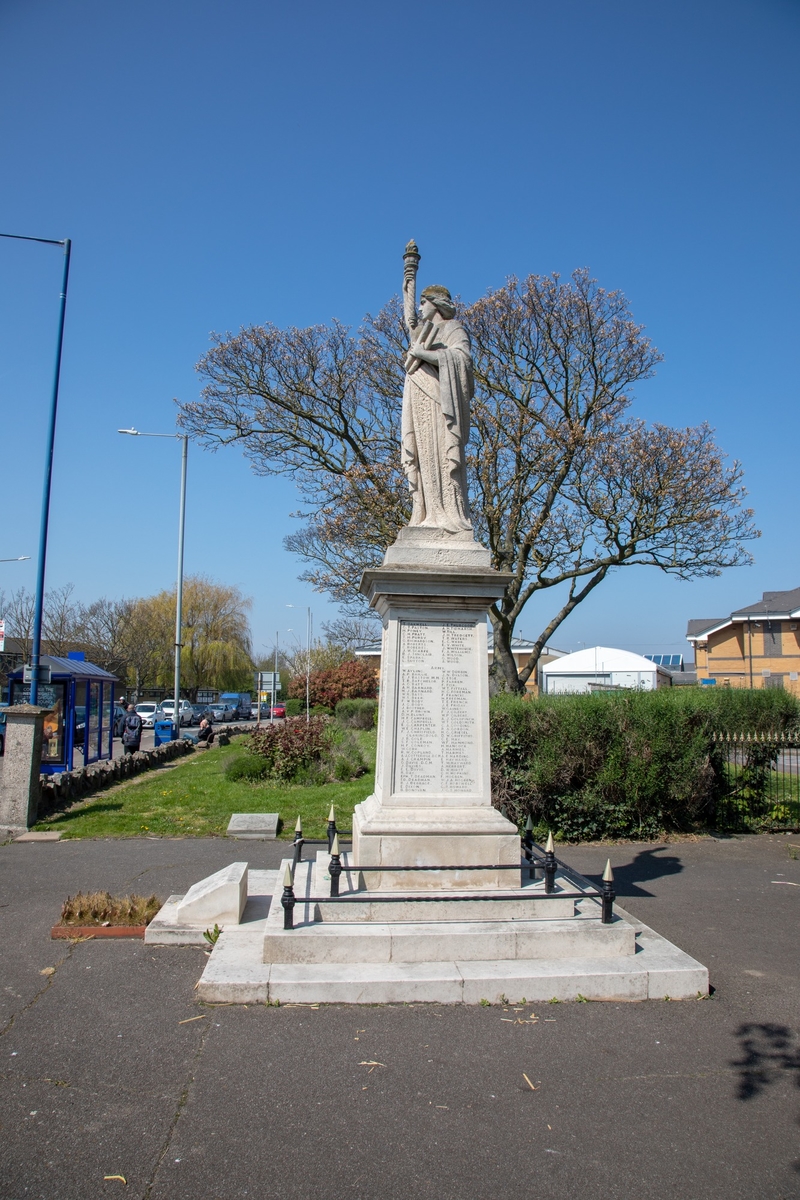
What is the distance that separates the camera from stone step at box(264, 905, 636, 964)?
5387 millimetres

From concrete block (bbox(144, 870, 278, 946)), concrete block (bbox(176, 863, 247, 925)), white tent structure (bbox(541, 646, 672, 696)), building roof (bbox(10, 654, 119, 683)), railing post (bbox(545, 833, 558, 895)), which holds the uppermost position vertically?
white tent structure (bbox(541, 646, 672, 696))

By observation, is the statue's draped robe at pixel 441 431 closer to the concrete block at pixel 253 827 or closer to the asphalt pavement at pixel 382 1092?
the asphalt pavement at pixel 382 1092

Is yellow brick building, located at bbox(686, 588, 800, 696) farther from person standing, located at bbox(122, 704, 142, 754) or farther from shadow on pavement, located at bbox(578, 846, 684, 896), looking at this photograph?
shadow on pavement, located at bbox(578, 846, 684, 896)

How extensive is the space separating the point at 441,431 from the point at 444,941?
172 inches

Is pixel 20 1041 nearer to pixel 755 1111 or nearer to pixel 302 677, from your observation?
pixel 755 1111

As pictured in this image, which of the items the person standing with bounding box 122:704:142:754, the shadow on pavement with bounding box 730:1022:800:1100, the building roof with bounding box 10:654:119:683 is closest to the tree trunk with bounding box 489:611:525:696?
the person standing with bounding box 122:704:142:754

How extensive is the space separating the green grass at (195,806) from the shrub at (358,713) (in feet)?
50.2

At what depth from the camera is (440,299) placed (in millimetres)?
7387

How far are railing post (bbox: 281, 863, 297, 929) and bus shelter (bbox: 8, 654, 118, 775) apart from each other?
37.9 ft

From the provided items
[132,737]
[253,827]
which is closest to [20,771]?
[253,827]

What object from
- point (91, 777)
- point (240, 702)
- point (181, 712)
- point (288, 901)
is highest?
point (240, 702)

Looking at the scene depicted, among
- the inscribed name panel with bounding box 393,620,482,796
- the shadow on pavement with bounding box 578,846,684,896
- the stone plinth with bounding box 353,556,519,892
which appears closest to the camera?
the stone plinth with bounding box 353,556,519,892

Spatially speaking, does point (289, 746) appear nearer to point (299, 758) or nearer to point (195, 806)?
point (299, 758)

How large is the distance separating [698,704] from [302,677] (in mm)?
30877
